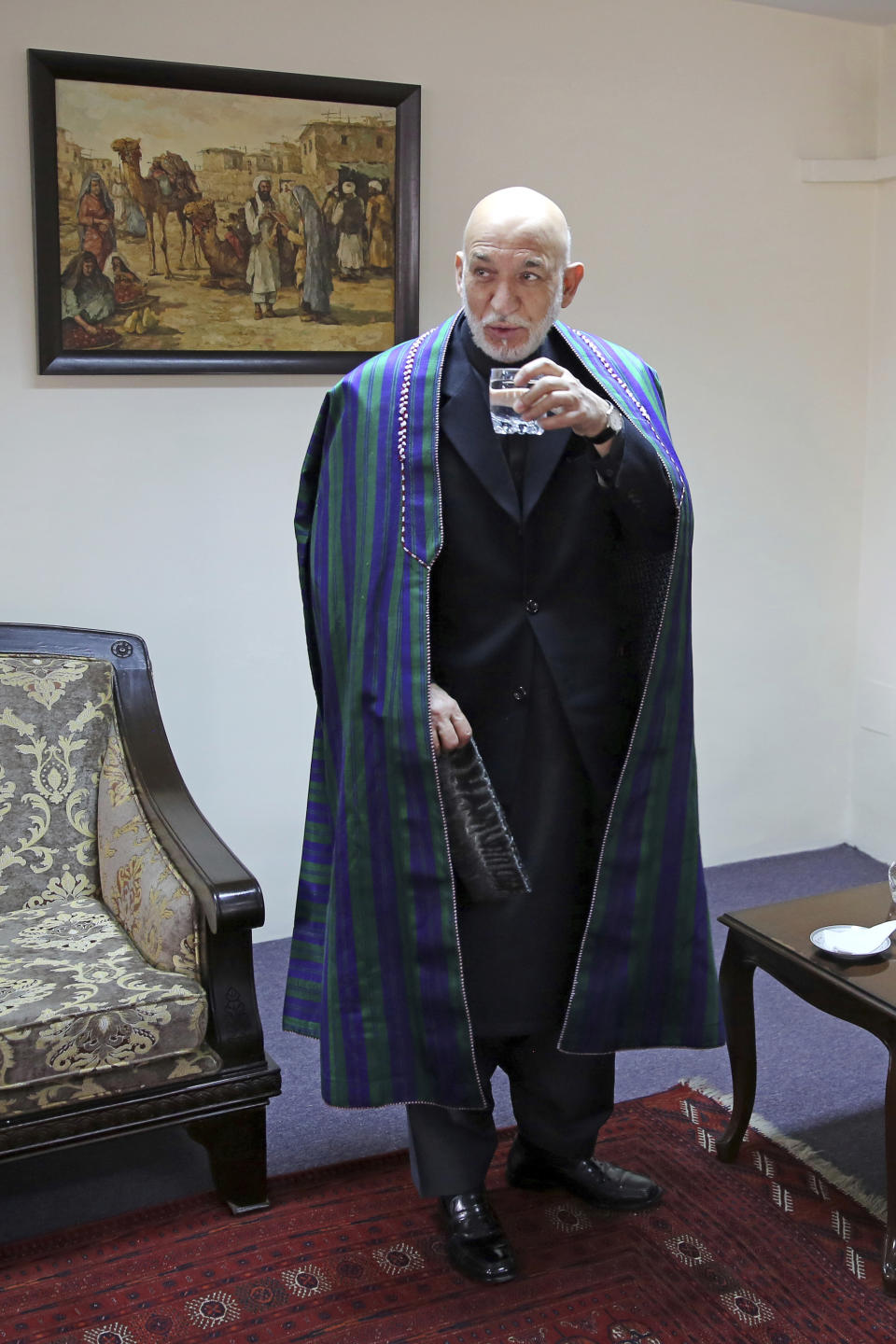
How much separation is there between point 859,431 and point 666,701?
263 cm

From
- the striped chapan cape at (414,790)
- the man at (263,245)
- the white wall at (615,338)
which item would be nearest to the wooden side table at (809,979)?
the striped chapan cape at (414,790)

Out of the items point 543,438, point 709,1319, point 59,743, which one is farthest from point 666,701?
point 59,743

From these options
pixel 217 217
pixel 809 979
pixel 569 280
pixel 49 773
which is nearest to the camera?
pixel 569 280

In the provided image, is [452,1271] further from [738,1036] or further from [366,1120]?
[738,1036]

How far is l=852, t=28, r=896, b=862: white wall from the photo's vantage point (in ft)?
14.1

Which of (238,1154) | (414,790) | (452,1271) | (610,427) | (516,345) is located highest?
(516,345)

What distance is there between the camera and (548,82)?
3.79 metres

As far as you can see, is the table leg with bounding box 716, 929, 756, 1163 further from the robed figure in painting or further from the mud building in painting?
the robed figure in painting

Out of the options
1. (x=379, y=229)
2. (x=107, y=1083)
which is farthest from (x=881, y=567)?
(x=107, y=1083)

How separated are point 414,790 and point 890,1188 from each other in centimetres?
108

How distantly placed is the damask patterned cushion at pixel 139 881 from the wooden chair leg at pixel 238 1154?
0.27 metres

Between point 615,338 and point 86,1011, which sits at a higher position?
point 615,338

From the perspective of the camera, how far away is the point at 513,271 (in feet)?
6.69

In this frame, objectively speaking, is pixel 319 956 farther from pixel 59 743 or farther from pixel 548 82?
pixel 548 82
